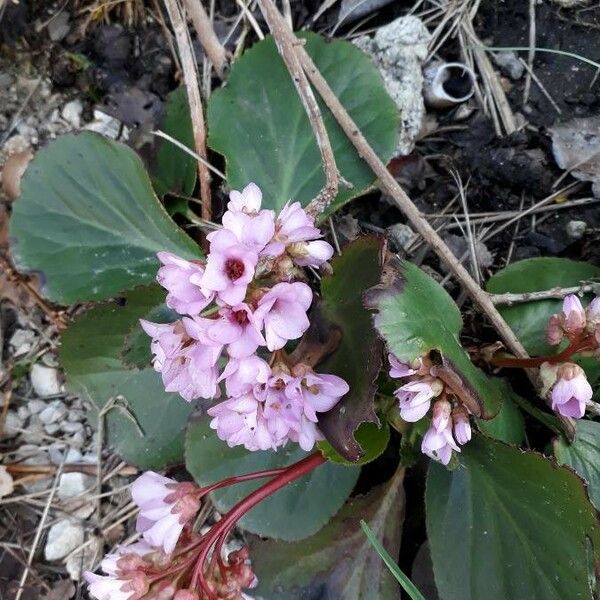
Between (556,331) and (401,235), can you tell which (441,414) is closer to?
(556,331)

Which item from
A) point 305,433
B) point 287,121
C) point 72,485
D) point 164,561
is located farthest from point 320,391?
point 72,485

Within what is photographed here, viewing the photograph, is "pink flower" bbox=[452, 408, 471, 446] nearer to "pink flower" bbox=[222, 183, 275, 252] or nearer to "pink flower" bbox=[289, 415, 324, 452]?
"pink flower" bbox=[289, 415, 324, 452]

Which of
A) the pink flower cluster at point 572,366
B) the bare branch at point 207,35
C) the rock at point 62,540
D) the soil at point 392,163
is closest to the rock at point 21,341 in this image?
the soil at point 392,163

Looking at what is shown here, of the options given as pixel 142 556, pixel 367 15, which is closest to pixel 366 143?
pixel 367 15

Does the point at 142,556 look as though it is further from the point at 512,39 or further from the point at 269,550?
the point at 512,39

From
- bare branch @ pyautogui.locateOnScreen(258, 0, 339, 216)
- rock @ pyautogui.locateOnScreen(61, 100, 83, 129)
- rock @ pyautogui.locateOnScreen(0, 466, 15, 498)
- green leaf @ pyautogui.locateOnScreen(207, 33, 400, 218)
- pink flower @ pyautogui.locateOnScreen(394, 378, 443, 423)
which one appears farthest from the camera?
rock @ pyautogui.locateOnScreen(61, 100, 83, 129)

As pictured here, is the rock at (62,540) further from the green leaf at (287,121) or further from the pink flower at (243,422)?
the green leaf at (287,121)

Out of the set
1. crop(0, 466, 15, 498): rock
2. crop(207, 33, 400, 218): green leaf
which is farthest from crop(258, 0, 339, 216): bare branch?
crop(0, 466, 15, 498): rock
